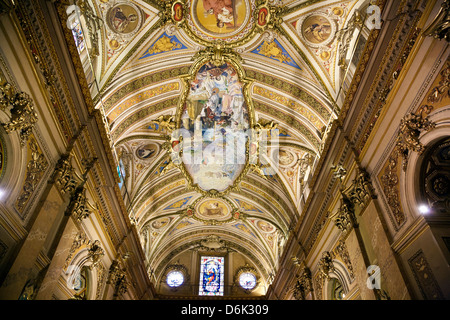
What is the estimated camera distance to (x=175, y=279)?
66.0ft

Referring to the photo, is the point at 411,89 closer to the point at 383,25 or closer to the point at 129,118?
the point at 383,25

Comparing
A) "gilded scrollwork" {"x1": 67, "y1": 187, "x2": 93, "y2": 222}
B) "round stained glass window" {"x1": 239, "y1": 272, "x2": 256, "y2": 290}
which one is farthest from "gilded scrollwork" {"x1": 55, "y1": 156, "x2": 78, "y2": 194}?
"round stained glass window" {"x1": 239, "y1": 272, "x2": 256, "y2": 290}

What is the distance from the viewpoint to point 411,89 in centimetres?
602

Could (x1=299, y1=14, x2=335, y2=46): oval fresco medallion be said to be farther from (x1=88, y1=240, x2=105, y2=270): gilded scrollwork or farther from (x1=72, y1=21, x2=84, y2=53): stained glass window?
(x1=88, y1=240, x2=105, y2=270): gilded scrollwork

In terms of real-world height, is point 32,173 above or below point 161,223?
below

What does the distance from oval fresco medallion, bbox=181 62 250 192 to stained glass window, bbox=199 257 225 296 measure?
7996 millimetres

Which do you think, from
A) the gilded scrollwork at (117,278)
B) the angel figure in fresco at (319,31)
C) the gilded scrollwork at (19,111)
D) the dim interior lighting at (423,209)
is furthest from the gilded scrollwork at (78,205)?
the angel figure in fresco at (319,31)

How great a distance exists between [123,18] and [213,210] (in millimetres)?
12026

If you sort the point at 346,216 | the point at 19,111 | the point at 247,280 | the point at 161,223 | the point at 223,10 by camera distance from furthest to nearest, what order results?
1. the point at 247,280
2. the point at 161,223
3. the point at 223,10
4. the point at 346,216
5. the point at 19,111

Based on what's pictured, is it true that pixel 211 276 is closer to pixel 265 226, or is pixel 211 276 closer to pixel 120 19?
pixel 265 226

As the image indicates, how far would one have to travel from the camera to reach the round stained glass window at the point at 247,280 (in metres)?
20.0

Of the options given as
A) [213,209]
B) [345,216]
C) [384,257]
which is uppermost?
[213,209]

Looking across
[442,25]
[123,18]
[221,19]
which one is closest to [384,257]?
[442,25]
